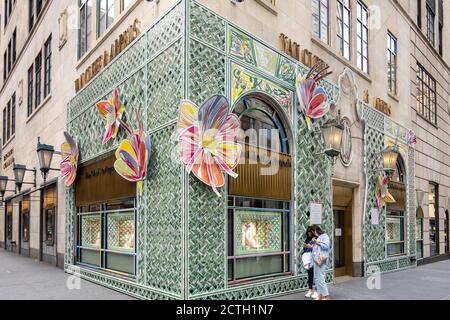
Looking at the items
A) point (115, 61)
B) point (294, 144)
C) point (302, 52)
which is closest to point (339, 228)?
point (294, 144)

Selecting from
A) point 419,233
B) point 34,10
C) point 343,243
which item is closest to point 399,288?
point 343,243

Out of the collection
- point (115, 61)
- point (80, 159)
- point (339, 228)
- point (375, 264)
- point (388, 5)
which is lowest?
point (375, 264)

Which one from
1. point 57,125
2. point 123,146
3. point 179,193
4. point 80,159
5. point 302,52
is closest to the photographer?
point 179,193

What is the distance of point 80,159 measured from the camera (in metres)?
13.5

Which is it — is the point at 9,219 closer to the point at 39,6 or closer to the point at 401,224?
the point at 39,6

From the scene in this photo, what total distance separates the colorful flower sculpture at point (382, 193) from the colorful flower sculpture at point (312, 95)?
176 inches

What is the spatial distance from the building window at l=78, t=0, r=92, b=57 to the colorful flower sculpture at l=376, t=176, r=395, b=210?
406 inches

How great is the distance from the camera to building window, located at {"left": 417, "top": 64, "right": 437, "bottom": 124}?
20.1m

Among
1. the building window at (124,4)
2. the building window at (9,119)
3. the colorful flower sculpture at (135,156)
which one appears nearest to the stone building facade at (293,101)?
the building window at (124,4)

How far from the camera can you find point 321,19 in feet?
42.6

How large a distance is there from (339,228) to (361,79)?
16.4 feet

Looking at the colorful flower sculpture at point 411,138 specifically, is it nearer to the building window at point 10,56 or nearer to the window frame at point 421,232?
the window frame at point 421,232

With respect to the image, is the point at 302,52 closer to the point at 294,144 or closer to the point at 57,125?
the point at 294,144

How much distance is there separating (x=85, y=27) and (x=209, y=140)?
8021 mm
